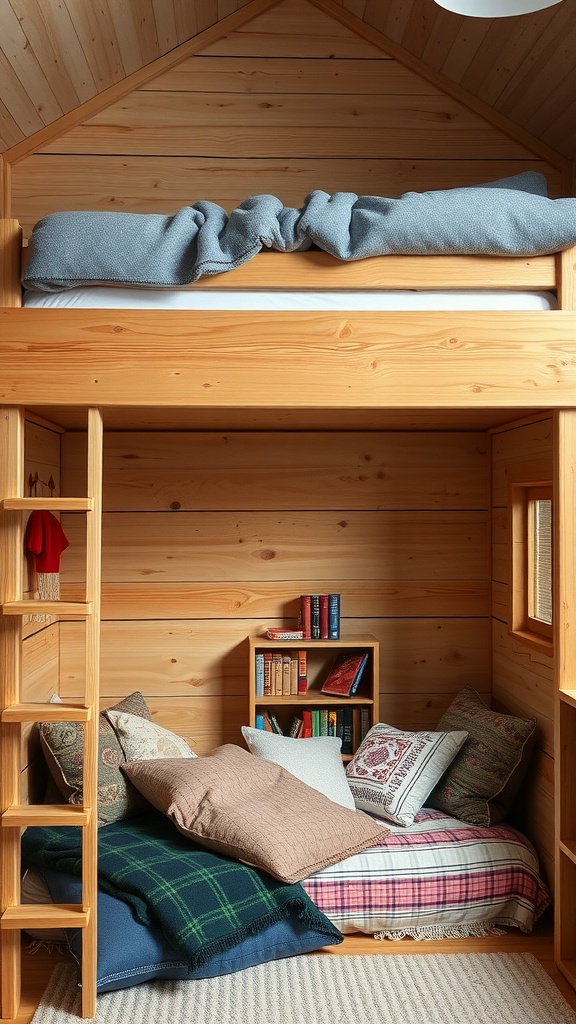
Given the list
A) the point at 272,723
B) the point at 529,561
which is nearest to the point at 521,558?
the point at 529,561

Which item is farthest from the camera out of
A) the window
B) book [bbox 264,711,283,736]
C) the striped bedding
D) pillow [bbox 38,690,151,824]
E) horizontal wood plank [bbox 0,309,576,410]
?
book [bbox 264,711,283,736]

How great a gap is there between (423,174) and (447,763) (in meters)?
2.24

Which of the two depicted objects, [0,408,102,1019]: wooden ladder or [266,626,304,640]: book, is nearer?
[0,408,102,1019]: wooden ladder

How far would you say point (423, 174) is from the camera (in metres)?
3.60

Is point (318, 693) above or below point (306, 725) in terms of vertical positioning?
above

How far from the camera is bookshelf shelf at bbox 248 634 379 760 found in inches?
137

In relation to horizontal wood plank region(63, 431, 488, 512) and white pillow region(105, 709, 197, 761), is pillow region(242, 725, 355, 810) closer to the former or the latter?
white pillow region(105, 709, 197, 761)

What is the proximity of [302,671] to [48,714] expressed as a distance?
1.41 meters

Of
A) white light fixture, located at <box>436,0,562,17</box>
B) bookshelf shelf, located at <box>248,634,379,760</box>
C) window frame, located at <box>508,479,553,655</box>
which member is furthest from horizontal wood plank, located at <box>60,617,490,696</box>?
white light fixture, located at <box>436,0,562,17</box>

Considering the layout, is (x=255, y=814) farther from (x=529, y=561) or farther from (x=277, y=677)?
(x=529, y=561)

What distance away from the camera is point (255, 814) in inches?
110

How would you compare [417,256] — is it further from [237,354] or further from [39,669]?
[39,669]

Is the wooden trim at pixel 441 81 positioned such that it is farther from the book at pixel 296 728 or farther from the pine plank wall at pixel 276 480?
the book at pixel 296 728

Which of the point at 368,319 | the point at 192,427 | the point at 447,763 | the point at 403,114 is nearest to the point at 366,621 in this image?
the point at 447,763
